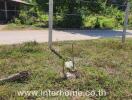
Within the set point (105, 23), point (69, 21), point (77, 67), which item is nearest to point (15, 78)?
point (77, 67)

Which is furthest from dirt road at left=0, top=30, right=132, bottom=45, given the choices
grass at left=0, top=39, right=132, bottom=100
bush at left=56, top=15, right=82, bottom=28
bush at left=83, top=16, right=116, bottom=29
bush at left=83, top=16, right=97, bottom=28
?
bush at left=83, top=16, right=116, bottom=29

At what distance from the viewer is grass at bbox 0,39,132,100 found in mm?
7008

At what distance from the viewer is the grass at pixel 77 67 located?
276 inches

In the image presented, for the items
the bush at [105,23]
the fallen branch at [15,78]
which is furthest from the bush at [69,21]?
the fallen branch at [15,78]

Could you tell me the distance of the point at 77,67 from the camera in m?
8.98

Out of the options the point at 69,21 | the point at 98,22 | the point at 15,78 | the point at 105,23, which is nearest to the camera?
the point at 15,78

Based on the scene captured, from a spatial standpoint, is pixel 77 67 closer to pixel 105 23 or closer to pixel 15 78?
pixel 15 78

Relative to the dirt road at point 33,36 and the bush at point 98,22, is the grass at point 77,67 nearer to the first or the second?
the dirt road at point 33,36

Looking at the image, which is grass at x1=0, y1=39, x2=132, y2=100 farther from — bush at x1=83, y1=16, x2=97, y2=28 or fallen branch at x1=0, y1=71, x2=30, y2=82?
bush at x1=83, y1=16, x2=97, y2=28

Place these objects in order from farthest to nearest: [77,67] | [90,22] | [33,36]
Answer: [90,22] < [33,36] < [77,67]

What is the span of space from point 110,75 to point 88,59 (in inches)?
83.1

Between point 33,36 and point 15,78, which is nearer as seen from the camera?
point 15,78

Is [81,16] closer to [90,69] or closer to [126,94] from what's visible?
[90,69]

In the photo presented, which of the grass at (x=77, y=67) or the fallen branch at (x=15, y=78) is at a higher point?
the fallen branch at (x=15, y=78)
